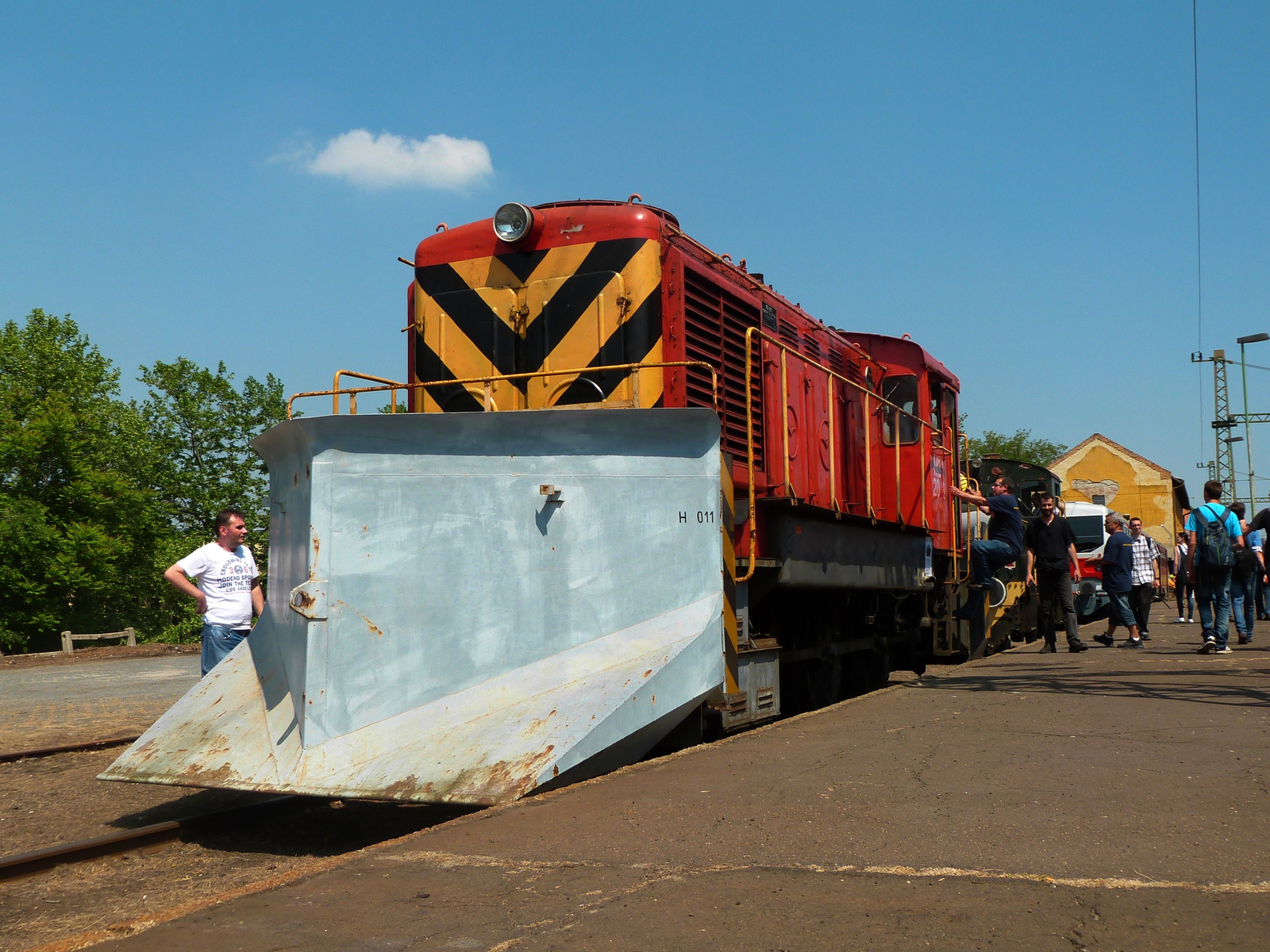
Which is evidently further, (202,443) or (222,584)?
(202,443)

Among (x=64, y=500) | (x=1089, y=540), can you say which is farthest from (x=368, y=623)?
(x=64, y=500)

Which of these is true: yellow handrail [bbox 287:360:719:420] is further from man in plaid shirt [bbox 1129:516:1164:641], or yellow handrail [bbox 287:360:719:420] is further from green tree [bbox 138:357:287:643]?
green tree [bbox 138:357:287:643]

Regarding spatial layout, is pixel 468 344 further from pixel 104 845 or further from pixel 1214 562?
pixel 1214 562

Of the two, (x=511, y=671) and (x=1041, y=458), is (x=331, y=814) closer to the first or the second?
(x=511, y=671)

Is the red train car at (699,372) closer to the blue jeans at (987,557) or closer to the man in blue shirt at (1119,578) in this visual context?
the blue jeans at (987,557)

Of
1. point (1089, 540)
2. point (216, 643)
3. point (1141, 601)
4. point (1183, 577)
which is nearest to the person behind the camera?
point (216, 643)

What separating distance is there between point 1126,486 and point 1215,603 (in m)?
44.9

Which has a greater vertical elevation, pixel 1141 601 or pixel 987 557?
pixel 987 557

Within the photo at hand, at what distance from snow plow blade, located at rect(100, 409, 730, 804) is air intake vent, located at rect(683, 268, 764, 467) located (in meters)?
1.24

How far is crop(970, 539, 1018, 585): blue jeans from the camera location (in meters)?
11.5

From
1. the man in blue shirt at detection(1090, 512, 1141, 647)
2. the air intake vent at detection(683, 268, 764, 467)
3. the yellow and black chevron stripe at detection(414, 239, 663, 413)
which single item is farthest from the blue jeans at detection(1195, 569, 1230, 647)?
the yellow and black chevron stripe at detection(414, 239, 663, 413)

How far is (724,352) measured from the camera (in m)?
7.27

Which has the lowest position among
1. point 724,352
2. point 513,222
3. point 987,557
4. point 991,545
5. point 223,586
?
point 223,586

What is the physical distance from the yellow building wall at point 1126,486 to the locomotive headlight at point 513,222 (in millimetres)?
48707
